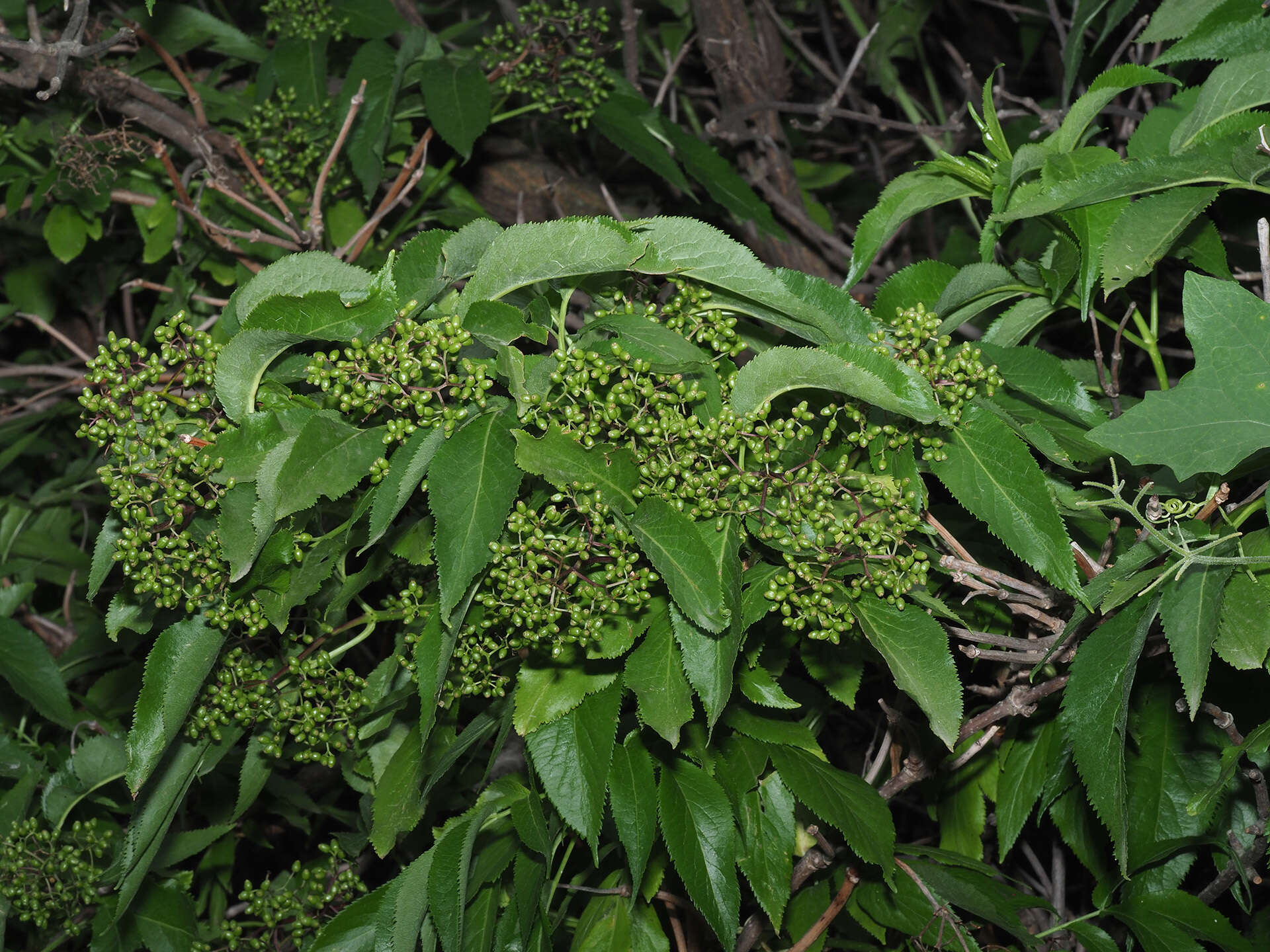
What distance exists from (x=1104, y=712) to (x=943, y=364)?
41 centimetres

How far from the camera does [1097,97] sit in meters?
1.23

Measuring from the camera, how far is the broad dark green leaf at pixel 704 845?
1.21 m

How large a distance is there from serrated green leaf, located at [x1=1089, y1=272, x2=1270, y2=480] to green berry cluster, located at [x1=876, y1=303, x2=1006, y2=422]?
0.15 meters

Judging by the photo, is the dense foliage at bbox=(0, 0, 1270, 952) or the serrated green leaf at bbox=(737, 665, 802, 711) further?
the serrated green leaf at bbox=(737, 665, 802, 711)

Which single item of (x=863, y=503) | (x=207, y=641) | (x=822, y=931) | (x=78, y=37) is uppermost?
(x=78, y=37)

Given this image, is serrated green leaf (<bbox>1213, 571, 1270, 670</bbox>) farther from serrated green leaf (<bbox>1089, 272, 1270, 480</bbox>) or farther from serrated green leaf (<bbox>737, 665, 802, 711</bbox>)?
serrated green leaf (<bbox>737, 665, 802, 711</bbox>)

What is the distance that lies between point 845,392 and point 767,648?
1.45 feet

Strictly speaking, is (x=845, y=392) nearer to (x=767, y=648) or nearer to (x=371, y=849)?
(x=767, y=648)

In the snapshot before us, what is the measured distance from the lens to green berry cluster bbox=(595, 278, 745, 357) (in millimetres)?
1138

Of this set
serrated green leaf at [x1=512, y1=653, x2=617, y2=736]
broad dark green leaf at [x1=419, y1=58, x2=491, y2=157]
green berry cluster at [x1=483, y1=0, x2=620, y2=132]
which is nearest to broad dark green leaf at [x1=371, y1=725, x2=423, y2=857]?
serrated green leaf at [x1=512, y1=653, x2=617, y2=736]

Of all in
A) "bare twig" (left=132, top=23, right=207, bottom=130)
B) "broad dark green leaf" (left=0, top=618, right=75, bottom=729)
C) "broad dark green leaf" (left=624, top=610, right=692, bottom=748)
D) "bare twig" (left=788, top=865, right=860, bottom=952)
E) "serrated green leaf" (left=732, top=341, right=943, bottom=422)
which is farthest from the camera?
"bare twig" (left=132, top=23, right=207, bottom=130)

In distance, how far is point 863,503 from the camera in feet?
3.69

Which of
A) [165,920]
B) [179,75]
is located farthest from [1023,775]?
[179,75]

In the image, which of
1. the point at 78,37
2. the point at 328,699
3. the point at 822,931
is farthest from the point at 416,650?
the point at 78,37
